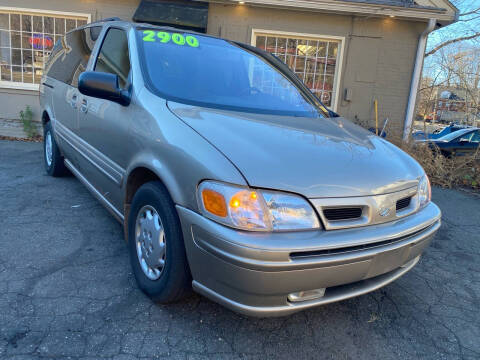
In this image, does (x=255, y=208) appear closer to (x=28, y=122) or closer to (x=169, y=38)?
(x=169, y=38)

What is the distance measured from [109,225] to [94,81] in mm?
1534

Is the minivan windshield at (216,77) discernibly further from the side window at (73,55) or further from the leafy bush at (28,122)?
the leafy bush at (28,122)

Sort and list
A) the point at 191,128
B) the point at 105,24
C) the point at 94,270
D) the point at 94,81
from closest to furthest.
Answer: the point at 191,128, the point at 94,81, the point at 94,270, the point at 105,24

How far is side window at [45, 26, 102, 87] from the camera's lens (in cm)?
367

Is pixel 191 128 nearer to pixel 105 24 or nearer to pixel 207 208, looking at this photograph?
pixel 207 208

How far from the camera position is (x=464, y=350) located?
2.21 metres

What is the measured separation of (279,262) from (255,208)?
269 millimetres

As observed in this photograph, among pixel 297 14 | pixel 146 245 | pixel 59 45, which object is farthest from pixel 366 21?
pixel 146 245

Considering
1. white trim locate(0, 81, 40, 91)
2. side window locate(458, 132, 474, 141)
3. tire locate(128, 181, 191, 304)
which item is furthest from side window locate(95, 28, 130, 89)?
side window locate(458, 132, 474, 141)

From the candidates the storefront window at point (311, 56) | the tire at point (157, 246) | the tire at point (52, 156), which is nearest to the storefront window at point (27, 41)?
the storefront window at point (311, 56)

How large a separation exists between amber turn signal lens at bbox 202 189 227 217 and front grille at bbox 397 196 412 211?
1.05 metres

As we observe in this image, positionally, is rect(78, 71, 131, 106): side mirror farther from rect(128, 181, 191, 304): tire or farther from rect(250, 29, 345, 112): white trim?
rect(250, 29, 345, 112): white trim

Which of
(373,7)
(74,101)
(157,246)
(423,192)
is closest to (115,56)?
(74,101)

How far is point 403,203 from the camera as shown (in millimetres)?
2223
